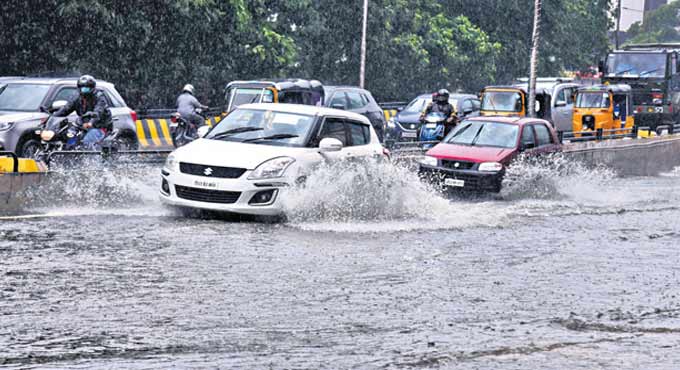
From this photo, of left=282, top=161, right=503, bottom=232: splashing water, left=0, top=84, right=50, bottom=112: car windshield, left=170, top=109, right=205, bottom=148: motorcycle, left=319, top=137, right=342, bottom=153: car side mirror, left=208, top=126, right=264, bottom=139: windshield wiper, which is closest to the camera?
left=282, top=161, right=503, bottom=232: splashing water

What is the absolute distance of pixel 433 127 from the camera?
1006 inches

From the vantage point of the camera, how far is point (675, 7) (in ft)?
425

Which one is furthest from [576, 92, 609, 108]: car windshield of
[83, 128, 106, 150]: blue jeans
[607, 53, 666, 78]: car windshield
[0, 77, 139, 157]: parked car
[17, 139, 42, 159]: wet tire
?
[83, 128, 106, 150]: blue jeans

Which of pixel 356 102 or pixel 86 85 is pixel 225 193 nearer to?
pixel 86 85

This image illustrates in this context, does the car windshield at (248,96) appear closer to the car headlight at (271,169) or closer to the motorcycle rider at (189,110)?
the motorcycle rider at (189,110)

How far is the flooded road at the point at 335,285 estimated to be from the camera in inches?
301

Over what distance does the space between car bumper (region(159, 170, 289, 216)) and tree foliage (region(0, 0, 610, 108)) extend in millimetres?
16723

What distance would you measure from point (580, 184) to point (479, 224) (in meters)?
7.63

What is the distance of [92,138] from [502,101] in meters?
17.1

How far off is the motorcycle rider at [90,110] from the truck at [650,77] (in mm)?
29107

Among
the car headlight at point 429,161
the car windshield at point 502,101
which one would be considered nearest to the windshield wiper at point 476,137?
the car headlight at point 429,161

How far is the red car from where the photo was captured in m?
20.4

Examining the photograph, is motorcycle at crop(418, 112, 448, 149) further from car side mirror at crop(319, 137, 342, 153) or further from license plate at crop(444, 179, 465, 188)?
car side mirror at crop(319, 137, 342, 153)

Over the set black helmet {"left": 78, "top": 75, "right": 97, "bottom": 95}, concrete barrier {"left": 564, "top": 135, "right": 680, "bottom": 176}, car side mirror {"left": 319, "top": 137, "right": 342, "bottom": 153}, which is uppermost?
black helmet {"left": 78, "top": 75, "right": 97, "bottom": 95}
